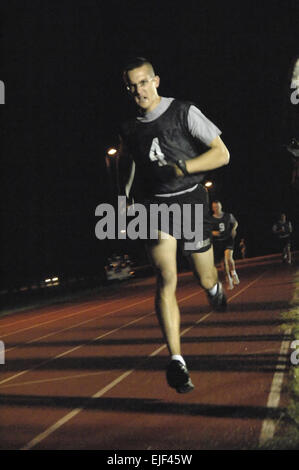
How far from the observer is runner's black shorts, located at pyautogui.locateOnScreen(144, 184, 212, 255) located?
5.01 metres

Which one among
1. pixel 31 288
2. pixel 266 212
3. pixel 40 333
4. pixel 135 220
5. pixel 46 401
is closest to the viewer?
pixel 135 220

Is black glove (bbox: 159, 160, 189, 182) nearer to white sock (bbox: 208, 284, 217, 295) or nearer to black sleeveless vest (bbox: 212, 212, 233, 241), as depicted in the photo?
white sock (bbox: 208, 284, 217, 295)

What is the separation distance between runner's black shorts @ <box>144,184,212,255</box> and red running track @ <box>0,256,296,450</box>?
124 cm

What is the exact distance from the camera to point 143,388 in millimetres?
6402

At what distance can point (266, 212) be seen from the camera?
140 metres

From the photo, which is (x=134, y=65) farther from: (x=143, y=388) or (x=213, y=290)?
(x=143, y=388)

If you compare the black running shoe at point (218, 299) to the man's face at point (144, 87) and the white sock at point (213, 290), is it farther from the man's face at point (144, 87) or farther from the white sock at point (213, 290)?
the man's face at point (144, 87)

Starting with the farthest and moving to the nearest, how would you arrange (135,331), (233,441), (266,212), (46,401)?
1. (266,212)
2. (135,331)
3. (46,401)
4. (233,441)

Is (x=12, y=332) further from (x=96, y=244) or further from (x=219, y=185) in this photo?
(x=219, y=185)

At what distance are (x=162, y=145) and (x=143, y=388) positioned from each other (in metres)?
2.53

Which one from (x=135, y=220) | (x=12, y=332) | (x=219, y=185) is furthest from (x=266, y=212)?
(x=135, y=220)

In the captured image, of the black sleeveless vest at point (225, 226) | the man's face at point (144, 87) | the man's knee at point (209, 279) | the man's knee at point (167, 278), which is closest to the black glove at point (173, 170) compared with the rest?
the man's face at point (144, 87)

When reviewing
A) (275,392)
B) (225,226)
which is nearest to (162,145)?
(275,392)
